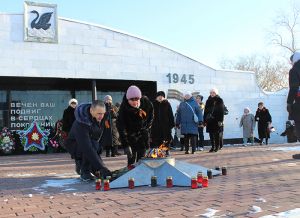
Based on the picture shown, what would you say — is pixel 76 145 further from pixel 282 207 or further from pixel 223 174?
pixel 282 207

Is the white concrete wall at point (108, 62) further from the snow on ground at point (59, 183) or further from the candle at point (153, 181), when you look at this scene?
the candle at point (153, 181)

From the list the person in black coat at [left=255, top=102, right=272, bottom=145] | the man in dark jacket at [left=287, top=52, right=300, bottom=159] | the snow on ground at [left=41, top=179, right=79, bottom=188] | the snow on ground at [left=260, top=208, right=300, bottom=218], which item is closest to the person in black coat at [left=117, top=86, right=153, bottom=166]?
the snow on ground at [left=41, top=179, right=79, bottom=188]

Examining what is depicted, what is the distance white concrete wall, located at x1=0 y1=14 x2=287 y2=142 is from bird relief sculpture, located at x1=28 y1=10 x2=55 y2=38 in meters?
0.31

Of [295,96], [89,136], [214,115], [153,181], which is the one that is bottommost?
[153,181]

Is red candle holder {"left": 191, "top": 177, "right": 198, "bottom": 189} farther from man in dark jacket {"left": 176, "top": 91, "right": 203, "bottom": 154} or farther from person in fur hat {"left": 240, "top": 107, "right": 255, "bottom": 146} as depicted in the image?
person in fur hat {"left": 240, "top": 107, "right": 255, "bottom": 146}

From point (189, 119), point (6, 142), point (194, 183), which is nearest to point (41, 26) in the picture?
point (6, 142)

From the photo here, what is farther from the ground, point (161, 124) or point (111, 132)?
point (161, 124)

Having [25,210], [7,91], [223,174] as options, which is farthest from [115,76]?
[25,210]

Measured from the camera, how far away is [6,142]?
15273mm

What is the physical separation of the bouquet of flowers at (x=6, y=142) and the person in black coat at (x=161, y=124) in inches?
251

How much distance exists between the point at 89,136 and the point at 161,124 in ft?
14.1

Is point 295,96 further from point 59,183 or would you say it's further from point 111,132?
point 111,132

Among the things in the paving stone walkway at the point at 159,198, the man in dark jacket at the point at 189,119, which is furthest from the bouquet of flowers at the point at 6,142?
the paving stone walkway at the point at 159,198

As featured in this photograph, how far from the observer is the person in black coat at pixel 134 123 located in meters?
7.52
